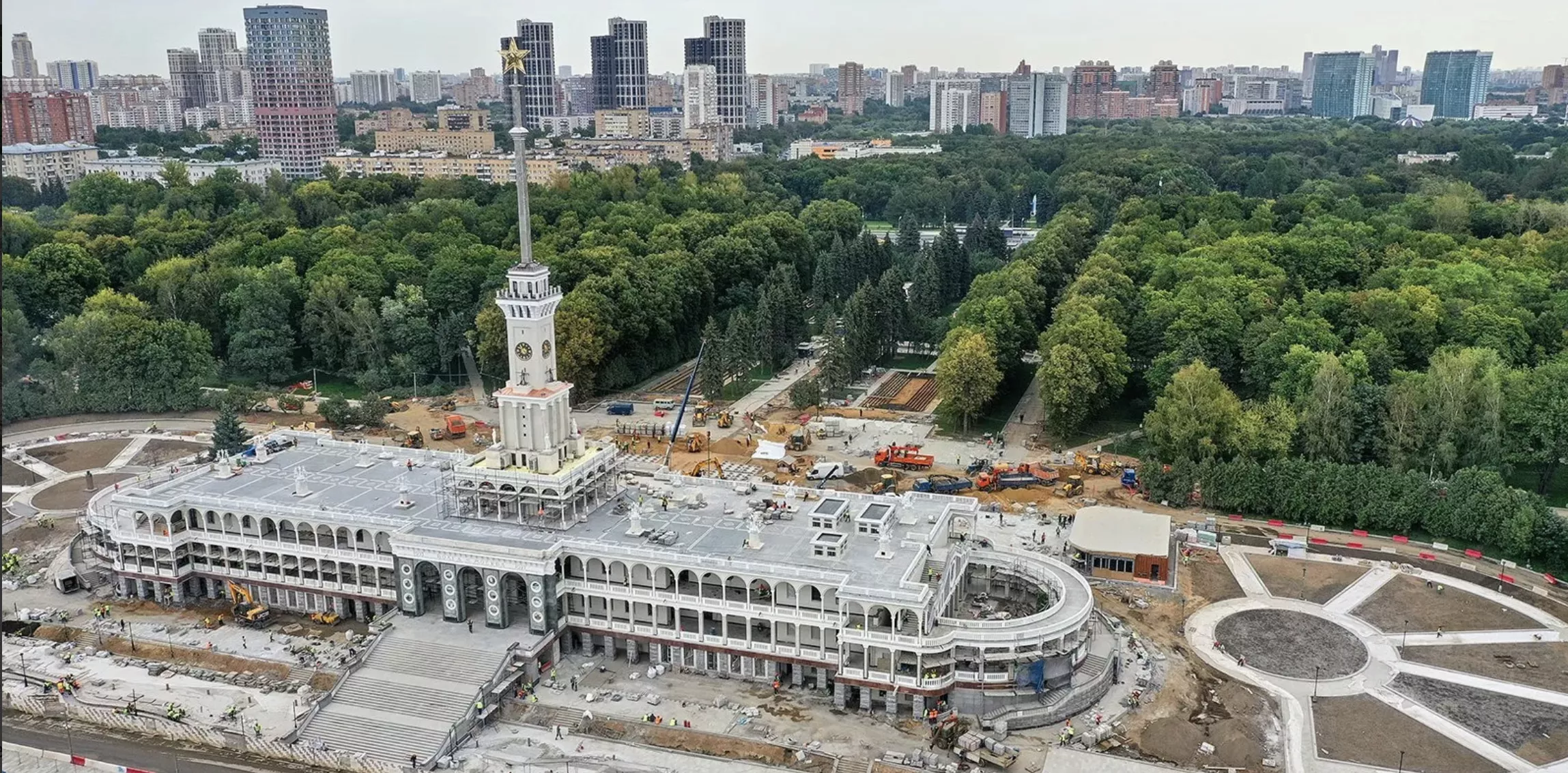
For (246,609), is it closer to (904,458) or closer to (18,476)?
(18,476)

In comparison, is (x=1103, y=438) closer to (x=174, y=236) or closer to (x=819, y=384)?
(x=819, y=384)

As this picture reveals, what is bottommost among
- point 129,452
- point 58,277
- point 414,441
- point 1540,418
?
point 129,452

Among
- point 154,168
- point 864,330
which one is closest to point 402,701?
point 864,330

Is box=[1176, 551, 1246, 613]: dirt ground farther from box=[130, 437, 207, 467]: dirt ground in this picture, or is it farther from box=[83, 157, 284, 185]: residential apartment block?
box=[83, 157, 284, 185]: residential apartment block

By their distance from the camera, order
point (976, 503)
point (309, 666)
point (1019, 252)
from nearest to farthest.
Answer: point (309, 666) → point (976, 503) → point (1019, 252)

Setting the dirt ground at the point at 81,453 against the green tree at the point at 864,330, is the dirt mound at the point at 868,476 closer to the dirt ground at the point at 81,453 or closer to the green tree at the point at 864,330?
the green tree at the point at 864,330

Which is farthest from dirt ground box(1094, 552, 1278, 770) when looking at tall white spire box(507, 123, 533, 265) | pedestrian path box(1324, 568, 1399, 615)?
tall white spire box(507, 123, 533, 265)

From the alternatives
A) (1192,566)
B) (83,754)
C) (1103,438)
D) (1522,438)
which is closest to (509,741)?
(83,754)
